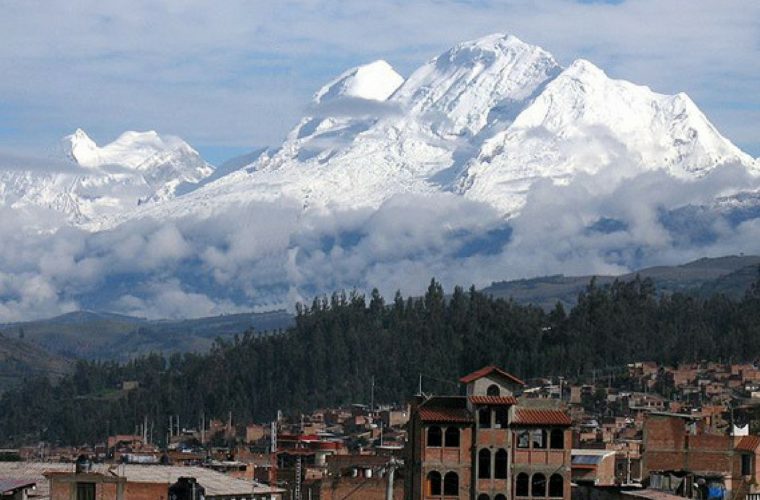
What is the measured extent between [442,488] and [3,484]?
1975 cm

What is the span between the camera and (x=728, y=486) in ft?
320

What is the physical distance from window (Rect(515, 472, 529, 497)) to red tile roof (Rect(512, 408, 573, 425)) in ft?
7.80

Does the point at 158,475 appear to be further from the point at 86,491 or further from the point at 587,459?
the point at 587,459

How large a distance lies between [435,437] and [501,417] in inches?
123

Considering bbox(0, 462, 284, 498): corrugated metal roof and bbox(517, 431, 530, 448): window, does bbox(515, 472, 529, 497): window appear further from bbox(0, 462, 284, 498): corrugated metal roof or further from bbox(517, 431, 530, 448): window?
bbox(0, 462, 284, 498): corrugated metal roof

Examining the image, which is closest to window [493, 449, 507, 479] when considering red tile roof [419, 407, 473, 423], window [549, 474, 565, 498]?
red tile roof [419, 407, 473, 423]

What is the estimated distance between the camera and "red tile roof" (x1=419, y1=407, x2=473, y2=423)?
96387 mm

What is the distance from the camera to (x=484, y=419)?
96.3 meters

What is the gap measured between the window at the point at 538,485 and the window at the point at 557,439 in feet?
4.76

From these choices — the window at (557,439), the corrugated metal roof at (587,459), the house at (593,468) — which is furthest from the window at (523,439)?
the corrugated metal roof at (587,459)

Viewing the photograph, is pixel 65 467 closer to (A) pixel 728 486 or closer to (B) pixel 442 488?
(B) pixel 442 488

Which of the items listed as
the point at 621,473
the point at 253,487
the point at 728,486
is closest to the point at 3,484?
the point at 253,487

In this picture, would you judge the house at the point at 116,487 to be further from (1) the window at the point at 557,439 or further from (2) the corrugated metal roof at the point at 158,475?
(1) the window at the point at 557,439

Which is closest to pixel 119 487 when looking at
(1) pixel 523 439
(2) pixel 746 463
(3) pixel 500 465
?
(3) pixel 500 465
